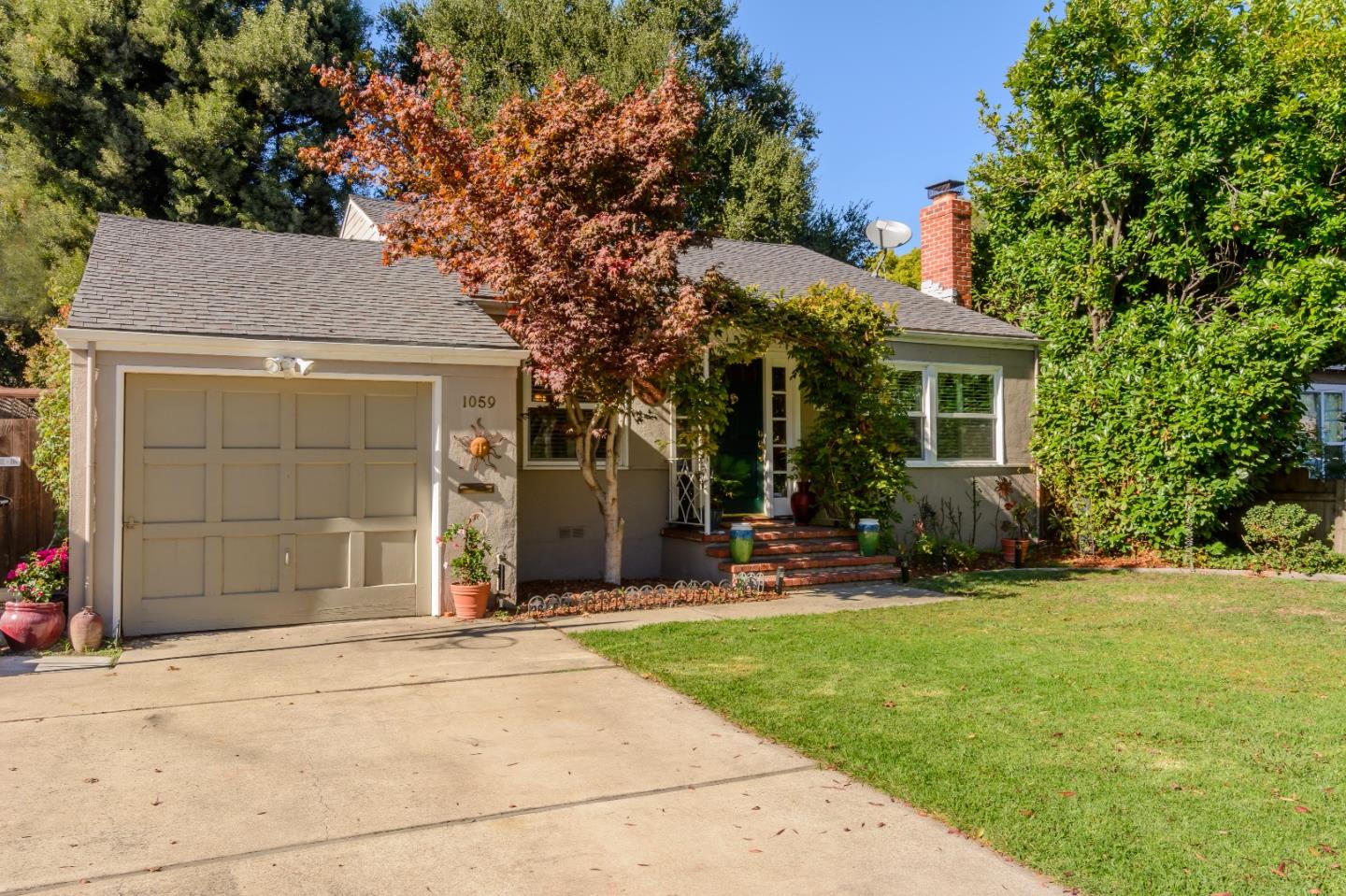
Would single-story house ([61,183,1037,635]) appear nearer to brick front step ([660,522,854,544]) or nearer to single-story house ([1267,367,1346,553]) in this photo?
brick front step ([660,522,854,544])

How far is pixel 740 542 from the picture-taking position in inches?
416

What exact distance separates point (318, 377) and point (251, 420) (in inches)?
27.0

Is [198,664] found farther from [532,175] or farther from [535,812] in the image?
[532,175]

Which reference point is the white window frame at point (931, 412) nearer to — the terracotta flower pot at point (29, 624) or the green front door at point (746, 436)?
the green front door at point (746, 436)

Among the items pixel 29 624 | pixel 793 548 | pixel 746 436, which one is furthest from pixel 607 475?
pixel 29 624

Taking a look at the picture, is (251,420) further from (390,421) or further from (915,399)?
(915,399)

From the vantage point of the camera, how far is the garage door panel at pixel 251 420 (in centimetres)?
833

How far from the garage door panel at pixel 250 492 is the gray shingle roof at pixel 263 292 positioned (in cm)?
121

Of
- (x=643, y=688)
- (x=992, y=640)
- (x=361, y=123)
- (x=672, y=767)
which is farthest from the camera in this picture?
(x=361, y=123)

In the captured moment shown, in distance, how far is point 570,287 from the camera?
8.73 metres

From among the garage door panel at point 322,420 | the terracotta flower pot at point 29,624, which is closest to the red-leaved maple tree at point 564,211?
the garage door panel at point 322,420

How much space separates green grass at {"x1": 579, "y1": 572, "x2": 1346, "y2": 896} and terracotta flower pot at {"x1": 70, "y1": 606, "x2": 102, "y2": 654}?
3.87 meters

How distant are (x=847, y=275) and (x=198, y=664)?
37.7 ft

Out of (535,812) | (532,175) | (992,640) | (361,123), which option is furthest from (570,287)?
(535,812)
